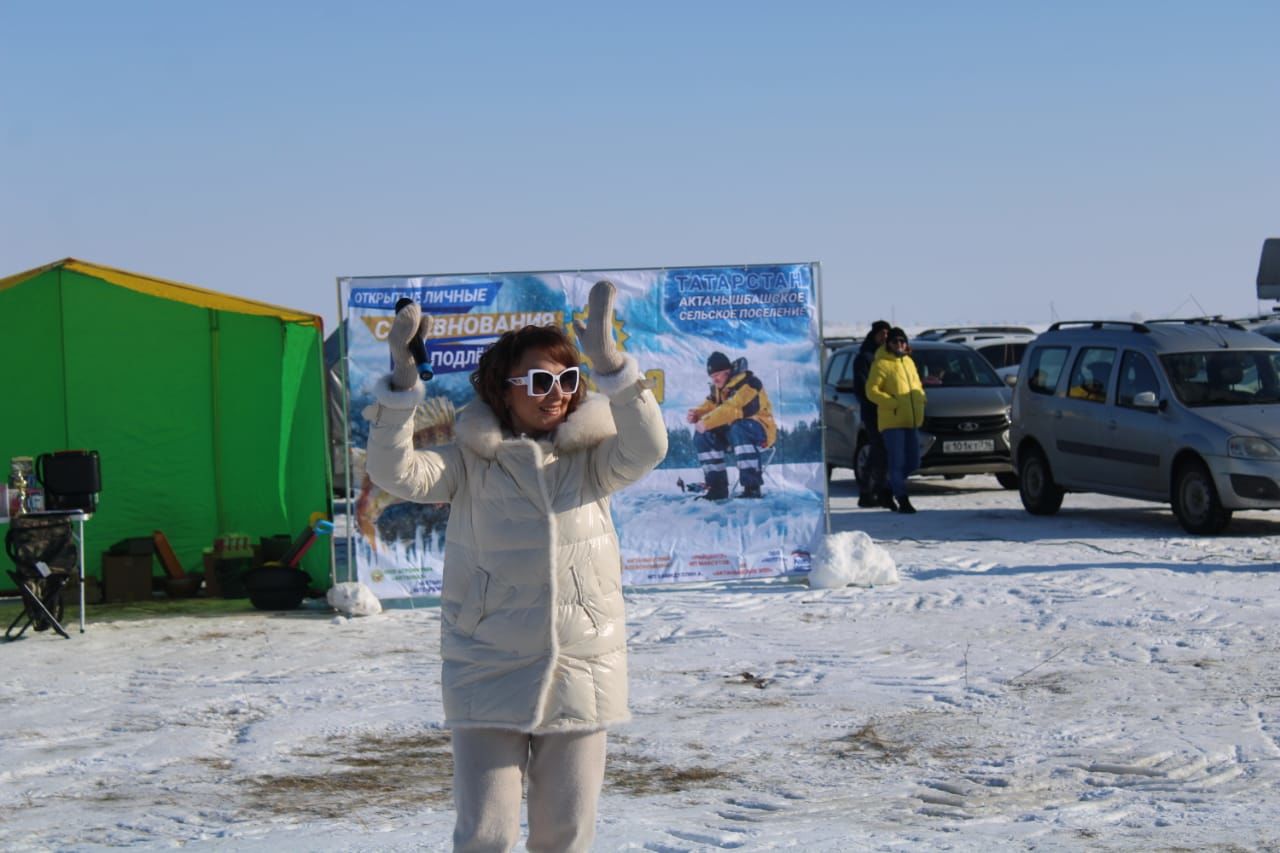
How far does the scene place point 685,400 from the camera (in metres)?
11.6

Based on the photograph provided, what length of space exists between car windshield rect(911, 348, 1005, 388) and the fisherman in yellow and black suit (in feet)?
23.6

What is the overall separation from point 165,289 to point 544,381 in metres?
9.03

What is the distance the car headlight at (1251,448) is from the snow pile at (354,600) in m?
7.03

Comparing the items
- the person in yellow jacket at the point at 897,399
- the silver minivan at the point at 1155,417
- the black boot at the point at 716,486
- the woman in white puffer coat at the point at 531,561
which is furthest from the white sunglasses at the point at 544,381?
the person in yellow jacket at the point at 897,399

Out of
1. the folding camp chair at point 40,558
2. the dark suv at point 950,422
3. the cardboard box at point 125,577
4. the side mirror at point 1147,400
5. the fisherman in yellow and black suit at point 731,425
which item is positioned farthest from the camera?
the dark suv at point 950,422

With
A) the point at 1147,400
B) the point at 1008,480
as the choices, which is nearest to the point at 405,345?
the point at 1147,400

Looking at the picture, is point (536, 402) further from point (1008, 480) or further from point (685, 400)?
point (1008, 480)

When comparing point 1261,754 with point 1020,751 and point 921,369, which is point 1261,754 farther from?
point 921,369

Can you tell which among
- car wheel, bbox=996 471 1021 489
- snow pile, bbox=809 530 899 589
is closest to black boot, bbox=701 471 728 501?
snow pile, bbox=809 530 899 589

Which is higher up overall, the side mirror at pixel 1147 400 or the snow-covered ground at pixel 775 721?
the side mirror at pixel 1147 400

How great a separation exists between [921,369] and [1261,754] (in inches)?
485

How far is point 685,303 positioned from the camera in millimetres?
11539

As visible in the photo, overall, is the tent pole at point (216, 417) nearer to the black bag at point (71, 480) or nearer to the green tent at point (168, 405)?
the green tent at point (168, 405)

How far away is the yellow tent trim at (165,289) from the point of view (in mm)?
12531
